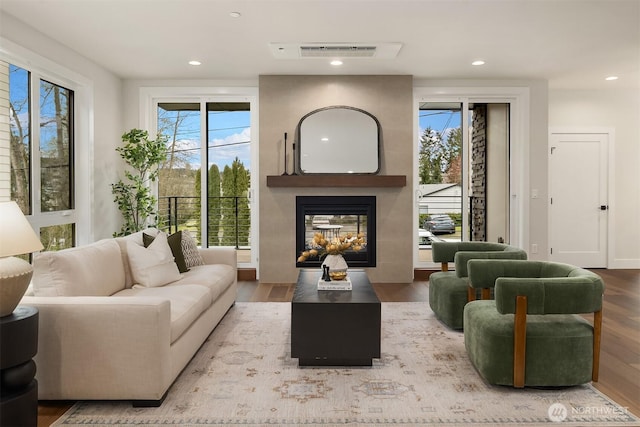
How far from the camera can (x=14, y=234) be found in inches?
90.2

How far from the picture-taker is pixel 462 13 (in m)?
3.71

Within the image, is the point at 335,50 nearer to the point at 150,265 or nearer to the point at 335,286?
the point at 335,286

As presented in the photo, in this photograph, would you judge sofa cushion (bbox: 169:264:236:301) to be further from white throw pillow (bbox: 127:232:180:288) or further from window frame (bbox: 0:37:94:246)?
window frame (bbox: 0:37:94:246)

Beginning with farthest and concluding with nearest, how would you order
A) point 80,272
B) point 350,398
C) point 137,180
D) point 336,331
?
point 137,180 < point 336,331 < point 80,272 < point 350,398

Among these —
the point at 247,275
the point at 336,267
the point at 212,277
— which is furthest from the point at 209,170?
the point at 336,267

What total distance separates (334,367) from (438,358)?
2.40 ft

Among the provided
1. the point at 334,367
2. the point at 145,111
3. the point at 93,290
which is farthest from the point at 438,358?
the point at 145,111

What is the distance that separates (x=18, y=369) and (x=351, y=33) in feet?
11.8

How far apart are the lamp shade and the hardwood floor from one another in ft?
2.79

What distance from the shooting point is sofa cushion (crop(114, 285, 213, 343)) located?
2717 millimetres

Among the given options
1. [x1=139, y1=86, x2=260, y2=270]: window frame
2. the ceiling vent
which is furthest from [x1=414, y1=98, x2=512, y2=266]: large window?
[x1=139, y1=86, x2=260, y2=270]: window frame

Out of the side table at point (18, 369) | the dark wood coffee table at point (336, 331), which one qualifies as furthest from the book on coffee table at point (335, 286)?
the side table at point (18, 369)

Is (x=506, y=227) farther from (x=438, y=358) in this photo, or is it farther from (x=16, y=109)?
(x=16, y=109)

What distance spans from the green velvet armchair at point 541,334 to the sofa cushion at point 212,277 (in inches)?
80.2
